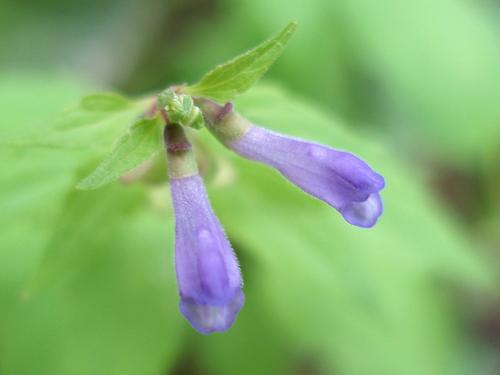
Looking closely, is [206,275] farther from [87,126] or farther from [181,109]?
[87,126]

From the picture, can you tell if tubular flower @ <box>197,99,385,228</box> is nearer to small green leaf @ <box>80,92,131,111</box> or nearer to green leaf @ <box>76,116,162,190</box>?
green leaf @ <box>76,116,162,190</box>

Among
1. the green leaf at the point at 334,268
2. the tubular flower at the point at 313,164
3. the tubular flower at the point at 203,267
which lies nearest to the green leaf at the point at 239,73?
the tubular flower at the point at 313,164

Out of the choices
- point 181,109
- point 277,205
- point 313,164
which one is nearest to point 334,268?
point 277,205

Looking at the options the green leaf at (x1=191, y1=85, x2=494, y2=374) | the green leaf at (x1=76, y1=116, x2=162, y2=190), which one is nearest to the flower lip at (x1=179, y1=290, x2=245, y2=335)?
the green leaf at (x1=76, y1=116, x2=162, y2=190)

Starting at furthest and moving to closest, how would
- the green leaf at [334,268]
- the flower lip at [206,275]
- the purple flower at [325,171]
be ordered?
1. the green leaf at [334,268]
2. the purple flower at [325,171]
3. the flower lip at [206,275]

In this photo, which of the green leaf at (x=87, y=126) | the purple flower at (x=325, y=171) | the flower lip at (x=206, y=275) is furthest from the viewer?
the green leaf at (x=87, y=126)

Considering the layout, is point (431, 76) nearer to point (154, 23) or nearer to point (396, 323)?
point (396, 323)

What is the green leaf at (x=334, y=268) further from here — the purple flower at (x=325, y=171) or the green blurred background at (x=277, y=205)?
the purple flower at (x=325, y=171)
